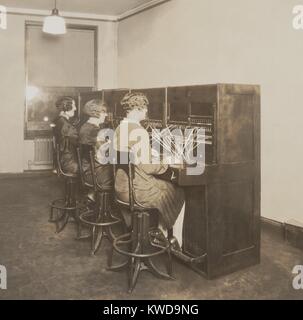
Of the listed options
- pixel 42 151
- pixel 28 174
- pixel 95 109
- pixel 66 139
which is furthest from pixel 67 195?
pixel 42 151

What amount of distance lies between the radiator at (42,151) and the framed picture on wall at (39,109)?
111 millimetres

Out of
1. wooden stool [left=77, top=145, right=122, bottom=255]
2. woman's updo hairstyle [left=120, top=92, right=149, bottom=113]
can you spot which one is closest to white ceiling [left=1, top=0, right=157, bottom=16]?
wooden stool [left=77, top=145, right=122, bottom=255]

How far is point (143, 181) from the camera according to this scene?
3229mm

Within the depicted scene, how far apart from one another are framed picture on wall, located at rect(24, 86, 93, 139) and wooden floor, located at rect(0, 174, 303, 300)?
127 inches

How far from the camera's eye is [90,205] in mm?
4840

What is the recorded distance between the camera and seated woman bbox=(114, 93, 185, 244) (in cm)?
320

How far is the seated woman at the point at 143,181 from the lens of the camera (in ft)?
10.5

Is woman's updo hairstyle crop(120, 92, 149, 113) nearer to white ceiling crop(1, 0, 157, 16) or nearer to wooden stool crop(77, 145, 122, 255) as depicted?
wooden stool crop(77, 145, 122, 255)

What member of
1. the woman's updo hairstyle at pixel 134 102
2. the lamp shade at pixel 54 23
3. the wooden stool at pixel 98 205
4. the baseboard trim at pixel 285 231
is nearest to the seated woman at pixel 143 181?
the woman's updo hairstyle at pixel 134 102

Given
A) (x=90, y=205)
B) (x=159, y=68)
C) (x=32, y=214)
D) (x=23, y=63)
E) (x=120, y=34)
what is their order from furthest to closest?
(x=120, y=34) < (x=23, y=63) < (x=159, y=68) < (x=32, y=214) < (x=90, y=205)

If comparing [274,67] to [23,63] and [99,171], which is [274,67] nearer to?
[99,171]

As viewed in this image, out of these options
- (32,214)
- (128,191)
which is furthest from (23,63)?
(128,191)
